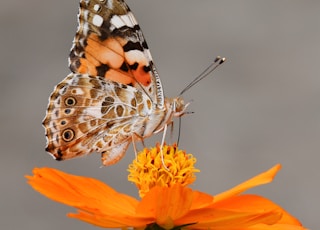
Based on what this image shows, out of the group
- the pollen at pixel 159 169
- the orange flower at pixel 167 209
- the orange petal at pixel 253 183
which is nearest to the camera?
the orange flower at pixel 167 209

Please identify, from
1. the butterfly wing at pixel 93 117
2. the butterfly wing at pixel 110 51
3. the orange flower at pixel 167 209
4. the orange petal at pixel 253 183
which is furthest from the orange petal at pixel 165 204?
the butterfly wing at pixel 110 51

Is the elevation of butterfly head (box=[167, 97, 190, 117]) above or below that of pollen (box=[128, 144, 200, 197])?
above

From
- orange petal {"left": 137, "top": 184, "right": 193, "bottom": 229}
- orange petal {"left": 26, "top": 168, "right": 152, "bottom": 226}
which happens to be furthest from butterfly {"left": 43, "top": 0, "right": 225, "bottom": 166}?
orange petal {"left": 137, "top": 184, "right": 193, "bottom": 229}

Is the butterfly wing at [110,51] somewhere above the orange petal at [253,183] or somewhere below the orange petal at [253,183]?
above

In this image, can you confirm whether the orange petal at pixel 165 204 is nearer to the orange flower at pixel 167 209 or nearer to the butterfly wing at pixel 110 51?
the orange flower at pixel 167 209

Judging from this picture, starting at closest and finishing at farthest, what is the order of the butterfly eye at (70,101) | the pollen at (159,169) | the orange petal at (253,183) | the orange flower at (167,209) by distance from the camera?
the orange flower at (167,209) → the orange petal at (253,183) → the pollen at (159,169) → the butterfly eye at (70,101)

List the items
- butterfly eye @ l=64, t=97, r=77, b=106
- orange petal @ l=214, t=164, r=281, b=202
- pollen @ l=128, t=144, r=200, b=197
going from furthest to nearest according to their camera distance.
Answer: butterfly eye @ l=64, t=97, r=77, b=106 < pollen @ l=128, t=144, r=200, b=197 < orange petal @ l=214, t=164, r=281, b=202

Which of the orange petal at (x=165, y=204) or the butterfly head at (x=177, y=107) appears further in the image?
the butterfly head at (x=177, y=107)

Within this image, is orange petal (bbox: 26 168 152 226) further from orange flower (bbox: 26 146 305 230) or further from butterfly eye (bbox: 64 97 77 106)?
butterfly eye (bbox: 64 97 77 106)
